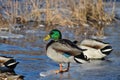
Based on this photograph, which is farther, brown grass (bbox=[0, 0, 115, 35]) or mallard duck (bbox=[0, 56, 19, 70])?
brown grass (bbox=[0, 0, 115, 35])

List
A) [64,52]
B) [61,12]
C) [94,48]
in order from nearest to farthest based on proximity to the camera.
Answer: [64,52] < [94,48] < [61,12]

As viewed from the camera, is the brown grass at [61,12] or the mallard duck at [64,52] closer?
the mallard duck at [64,52]

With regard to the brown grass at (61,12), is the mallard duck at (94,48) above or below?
below

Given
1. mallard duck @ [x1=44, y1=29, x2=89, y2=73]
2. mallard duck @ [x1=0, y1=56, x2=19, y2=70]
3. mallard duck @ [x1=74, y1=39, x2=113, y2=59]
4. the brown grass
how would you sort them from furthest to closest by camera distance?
1. the brown grass
2. mallard duck @ [x1=74, y1=39, x2=113, y2=59]
3. mallard duck @ [x1=44, y1=29, x2=89, y2=73]
4. mallard duck @ [x1=0, y1=56, x2=19, y2=70]

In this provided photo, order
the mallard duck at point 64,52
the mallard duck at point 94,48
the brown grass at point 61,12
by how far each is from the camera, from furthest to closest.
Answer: the brown grass at point 61,12 < the mallard duck at point 94,48 < the mallard duck at point 64,52

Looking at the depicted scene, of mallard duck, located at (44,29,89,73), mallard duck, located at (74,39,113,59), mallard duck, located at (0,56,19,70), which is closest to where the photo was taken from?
mallard duck, located at (0,56,19,70)

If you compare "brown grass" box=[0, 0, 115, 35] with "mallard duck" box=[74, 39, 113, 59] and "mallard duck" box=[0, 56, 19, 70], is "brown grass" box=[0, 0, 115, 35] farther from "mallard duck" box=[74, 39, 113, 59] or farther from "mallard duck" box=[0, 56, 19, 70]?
"mallard duck" box=[0, 56, 19, 70]

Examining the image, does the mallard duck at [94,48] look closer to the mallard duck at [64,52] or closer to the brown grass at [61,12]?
the mallard duck at [64,52]

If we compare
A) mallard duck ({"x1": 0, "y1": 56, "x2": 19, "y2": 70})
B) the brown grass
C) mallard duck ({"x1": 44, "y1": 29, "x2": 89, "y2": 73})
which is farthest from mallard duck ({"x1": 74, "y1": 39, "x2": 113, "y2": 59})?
the brown grass

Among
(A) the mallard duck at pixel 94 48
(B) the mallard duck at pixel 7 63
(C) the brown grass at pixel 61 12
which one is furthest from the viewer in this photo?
(C) the brown grass at pixel 61 12

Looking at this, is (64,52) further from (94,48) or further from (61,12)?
(61,12)

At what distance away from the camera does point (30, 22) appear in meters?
14.3

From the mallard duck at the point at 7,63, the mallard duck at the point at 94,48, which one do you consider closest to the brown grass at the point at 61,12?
the mallard duck at the point at 94,48

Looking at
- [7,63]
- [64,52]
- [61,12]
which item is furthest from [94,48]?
[61,12]
